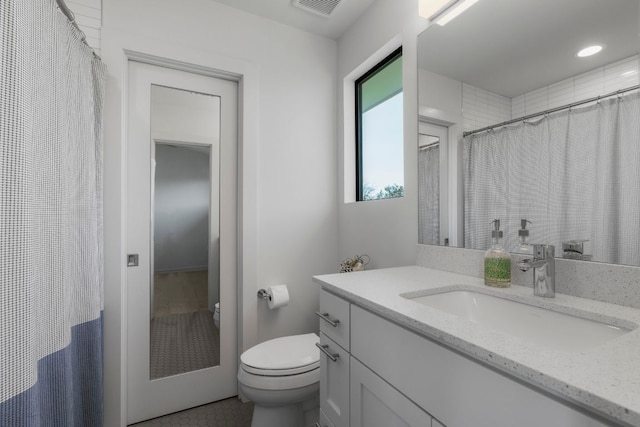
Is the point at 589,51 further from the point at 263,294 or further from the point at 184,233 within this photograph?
the point at 184,233

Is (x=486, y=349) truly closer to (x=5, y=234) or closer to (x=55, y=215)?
(x=5, y=234)

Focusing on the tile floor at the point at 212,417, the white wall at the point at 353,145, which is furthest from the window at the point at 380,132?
the tile floor at the point at 212,417

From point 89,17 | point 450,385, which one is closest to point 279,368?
point 450,385

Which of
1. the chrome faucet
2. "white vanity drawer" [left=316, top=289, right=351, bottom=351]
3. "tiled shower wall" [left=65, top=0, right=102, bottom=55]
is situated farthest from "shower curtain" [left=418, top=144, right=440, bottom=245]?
"tiled shower wall" [left=65, top=0, right=102, bottom=55]

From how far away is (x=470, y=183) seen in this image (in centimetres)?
131

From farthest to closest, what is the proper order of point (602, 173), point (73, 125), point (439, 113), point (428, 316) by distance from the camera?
point (439, 113) < point (73, 125) < point (602, 173) < point (428, 316)

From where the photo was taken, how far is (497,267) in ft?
3.52

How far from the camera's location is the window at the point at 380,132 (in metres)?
1.89

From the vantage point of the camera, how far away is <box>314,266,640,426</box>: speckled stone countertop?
0.43 metres

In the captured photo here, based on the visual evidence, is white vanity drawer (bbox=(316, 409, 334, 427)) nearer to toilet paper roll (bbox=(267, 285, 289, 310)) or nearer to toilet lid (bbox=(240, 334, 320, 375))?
toilet lid (bbox=(240, 334, 320, 375))

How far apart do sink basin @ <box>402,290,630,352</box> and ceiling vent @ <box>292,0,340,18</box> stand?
71.9 inches

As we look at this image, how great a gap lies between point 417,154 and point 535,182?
0.61 m

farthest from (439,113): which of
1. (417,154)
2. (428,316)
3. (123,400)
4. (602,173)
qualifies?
(123,400)

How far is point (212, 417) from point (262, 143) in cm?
172
